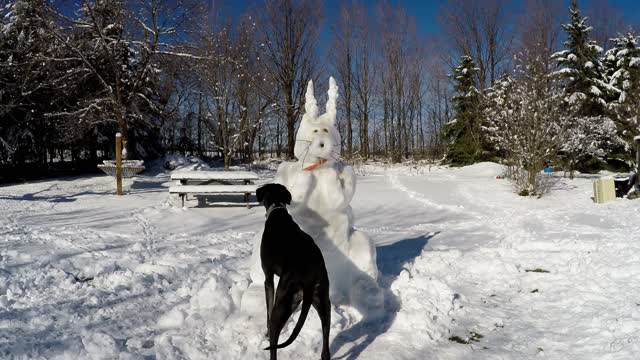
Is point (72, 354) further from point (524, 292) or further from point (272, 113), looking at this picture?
point (272, 113)

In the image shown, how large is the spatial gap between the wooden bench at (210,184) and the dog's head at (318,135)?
19.9 feet

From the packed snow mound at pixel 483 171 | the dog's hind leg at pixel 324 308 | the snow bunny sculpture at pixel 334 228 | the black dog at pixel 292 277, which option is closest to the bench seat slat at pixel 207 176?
the snow bunny sculpture at pixel 334 228

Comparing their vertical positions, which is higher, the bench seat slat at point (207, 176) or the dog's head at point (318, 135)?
the dog's head at point (318, 135)

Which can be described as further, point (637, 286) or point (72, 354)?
point (637, 286)

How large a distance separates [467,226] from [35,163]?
1956cm

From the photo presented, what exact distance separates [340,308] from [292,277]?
1.26 metres

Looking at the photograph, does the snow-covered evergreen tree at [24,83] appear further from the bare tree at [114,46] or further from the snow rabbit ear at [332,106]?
the snow rabbit ear at [332,106]

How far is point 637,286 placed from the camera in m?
4.42

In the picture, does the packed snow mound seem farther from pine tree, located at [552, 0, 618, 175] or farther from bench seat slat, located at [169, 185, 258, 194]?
bench seat slat, located at [169, 185, 258, 194]

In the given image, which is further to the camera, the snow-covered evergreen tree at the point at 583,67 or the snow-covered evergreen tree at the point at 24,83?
the snow-covered evergreen tree at the point at 583,67

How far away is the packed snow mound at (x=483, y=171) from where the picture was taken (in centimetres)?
2042

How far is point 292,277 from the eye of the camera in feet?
8.86

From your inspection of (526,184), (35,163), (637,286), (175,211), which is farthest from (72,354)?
(35,163)

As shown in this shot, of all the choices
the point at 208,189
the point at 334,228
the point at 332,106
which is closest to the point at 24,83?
the point at 208,189
